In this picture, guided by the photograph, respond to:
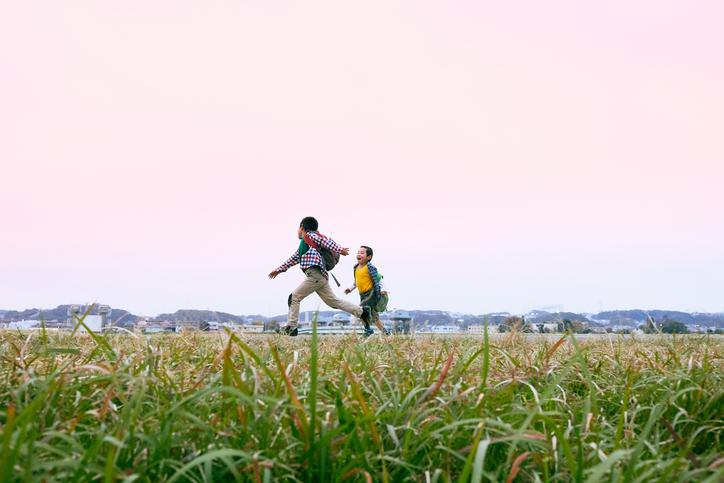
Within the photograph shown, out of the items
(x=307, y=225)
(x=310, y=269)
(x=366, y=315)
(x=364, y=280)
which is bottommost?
(x=366, y=315)

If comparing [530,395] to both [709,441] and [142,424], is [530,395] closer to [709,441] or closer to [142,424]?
[709,441]

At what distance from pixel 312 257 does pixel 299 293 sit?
0.83 meters

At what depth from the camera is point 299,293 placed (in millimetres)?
9898

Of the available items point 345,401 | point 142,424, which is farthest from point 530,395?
point 142,424

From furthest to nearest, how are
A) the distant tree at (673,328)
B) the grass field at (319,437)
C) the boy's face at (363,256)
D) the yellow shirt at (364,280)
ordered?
the boy's face at (363,256) < the yellow shirt at (364,280) < the distant tree at (673,328) < the grass field at (319,437)

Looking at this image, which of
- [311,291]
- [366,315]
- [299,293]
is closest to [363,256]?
[366,315]

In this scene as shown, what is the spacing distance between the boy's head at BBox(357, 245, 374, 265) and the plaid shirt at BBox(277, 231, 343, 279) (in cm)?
154

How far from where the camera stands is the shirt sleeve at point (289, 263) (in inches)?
376

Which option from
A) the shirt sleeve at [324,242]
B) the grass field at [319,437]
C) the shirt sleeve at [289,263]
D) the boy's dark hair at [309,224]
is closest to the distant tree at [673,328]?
the grass field at [319,437]

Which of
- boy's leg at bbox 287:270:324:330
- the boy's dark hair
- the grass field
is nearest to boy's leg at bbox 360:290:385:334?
boy's leg at bbox 287:270:324:330

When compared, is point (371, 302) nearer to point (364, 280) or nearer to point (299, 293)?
point (364, 280)

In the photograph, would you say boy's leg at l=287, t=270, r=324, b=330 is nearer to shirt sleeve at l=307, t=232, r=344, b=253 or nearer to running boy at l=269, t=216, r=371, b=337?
running boy at l=269, t=216, r=371, b=337

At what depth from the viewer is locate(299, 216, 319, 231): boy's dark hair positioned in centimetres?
1020

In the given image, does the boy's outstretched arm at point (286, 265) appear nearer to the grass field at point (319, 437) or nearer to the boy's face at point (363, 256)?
the boy's face at point (363, 256)
